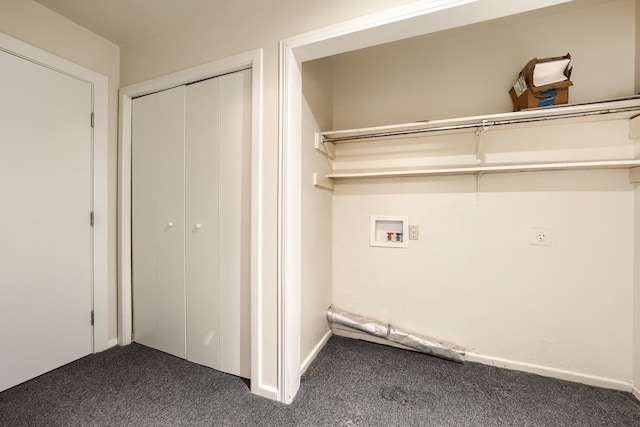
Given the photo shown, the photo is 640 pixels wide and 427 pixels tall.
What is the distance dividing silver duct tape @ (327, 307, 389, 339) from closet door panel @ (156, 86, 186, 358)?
1.19 metres

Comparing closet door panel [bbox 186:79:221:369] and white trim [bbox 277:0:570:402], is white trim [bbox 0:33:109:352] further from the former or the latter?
white trim [bbox 277:0:570:402]

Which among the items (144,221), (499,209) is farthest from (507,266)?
(144,221)

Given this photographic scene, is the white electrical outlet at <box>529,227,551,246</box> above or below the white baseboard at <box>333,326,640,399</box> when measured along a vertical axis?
above

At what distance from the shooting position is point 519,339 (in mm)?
1821

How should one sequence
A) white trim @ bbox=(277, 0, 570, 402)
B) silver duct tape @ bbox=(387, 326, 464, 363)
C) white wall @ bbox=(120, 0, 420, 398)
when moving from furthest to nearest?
silver duct tape @ bbox=(387, 326, 464, 363), white wall @ bbox=(120, 0, 420, 398), white trim @ bbox=(277, 0, 570, 402)

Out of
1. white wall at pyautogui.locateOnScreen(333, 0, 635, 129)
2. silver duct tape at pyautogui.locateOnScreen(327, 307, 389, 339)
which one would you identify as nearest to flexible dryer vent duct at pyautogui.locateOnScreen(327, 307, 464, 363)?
silver duct tape at pyautogui.locateOnScreen(327, 307, 389, 339)

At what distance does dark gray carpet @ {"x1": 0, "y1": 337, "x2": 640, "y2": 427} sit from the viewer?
54.3 inches

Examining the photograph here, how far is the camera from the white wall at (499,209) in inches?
64.4

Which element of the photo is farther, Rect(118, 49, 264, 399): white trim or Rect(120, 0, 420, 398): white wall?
Rect(118, 49, 264, 399): white trim

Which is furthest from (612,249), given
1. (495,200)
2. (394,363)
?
(394,363)

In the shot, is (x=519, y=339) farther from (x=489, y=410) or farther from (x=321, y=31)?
(x=321, y=31)

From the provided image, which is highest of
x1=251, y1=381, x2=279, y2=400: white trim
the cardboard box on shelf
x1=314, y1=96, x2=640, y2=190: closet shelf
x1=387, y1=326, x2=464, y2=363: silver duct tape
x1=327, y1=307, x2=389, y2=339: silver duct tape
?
the cardboard box on shelf

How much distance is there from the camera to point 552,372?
1744 millimetres

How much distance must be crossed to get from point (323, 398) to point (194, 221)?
56.6 inches
